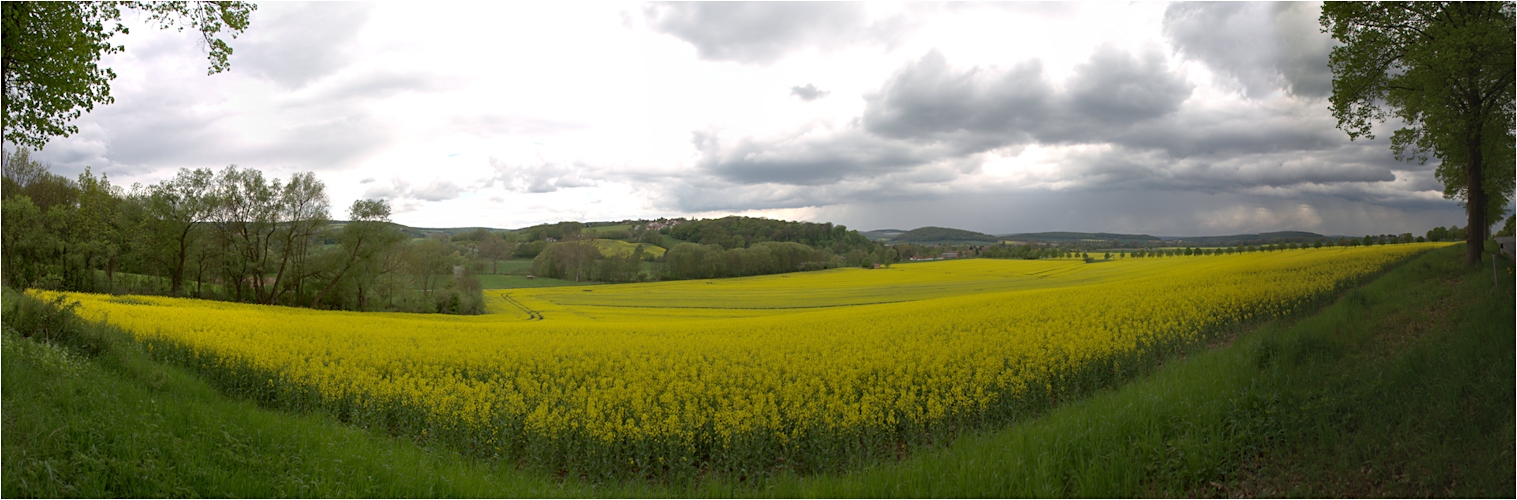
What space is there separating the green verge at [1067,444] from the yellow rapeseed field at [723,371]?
1024 mm

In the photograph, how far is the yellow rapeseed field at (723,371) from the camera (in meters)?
8.55

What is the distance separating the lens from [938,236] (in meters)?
137

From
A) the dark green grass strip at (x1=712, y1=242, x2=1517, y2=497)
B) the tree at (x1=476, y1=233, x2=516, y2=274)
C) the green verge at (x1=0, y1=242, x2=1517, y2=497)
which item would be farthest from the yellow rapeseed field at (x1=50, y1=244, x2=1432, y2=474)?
the tree at (x1=476, y1=233, x2=516, y2=274)

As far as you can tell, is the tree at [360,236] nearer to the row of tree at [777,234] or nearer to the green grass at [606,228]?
the row of tree at [777,234]

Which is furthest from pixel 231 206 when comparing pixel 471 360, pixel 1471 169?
pixel 1471 169

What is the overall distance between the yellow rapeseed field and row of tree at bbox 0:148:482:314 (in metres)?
18.1

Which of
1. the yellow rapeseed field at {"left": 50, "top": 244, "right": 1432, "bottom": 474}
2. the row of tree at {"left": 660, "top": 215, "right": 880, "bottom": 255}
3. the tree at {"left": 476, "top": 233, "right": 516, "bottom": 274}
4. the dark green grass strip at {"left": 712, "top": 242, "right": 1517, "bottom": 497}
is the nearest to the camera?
the dark green grass strip at {"left": 712, "top": 242, "right": 1517, "bottom": 497}

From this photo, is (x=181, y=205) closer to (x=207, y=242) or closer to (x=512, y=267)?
(x=207, y=242)

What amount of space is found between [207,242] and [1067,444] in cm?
4413

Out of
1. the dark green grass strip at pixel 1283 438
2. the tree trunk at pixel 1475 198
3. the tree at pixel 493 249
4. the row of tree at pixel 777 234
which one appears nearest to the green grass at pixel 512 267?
the tree at pixel 493 249

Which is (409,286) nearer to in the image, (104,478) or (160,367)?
(160,367)

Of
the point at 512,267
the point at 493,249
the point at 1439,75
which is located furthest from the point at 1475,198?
the point at 493,249

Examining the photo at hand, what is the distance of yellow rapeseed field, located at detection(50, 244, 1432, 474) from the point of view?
855 centimetres

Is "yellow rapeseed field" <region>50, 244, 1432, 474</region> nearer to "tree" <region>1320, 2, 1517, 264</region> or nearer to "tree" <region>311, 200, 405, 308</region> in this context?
"tree" <region>1320, 2, 1517, 264</region>
